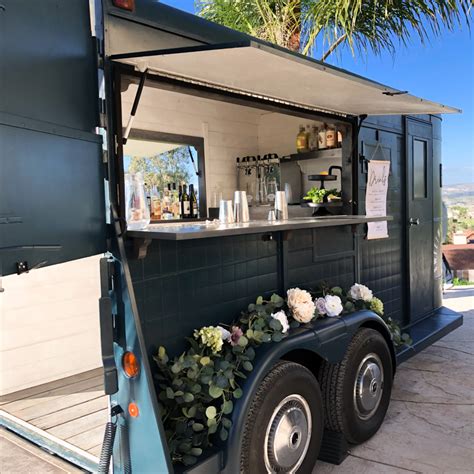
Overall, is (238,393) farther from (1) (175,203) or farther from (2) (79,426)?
(1) (175,203)

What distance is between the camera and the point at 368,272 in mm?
3631

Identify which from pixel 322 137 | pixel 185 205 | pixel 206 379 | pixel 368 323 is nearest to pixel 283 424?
pixel 206 379

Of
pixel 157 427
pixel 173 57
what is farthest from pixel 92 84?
pixel 157 427

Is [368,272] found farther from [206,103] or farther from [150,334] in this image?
[206,103]

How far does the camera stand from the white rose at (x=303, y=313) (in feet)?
8.05

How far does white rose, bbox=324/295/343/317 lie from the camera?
263 cm

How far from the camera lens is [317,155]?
4.68 meters

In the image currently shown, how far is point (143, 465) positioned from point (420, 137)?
3857mm

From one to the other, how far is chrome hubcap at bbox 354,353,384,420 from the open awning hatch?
1.49 m

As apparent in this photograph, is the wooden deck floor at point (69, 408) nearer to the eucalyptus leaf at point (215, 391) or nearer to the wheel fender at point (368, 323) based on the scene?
the eucalyptus leaf at point (215, 391)

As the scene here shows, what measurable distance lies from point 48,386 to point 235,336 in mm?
2207

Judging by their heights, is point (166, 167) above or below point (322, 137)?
below

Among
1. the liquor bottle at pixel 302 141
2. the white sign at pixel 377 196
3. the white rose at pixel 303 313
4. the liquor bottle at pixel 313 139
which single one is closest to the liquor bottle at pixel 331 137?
the liquor bottle at pixel 313 139

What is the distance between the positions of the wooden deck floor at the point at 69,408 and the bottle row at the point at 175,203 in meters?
1.60
